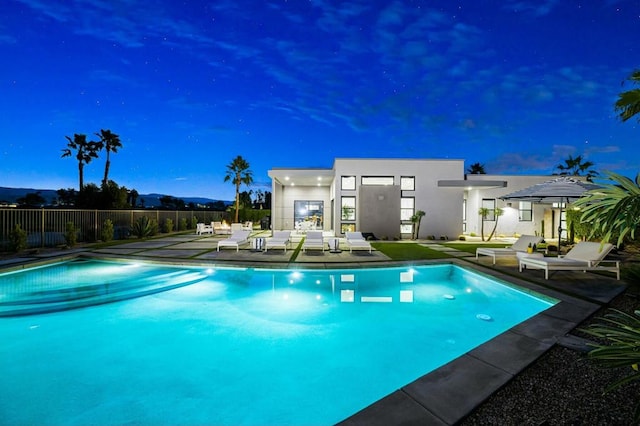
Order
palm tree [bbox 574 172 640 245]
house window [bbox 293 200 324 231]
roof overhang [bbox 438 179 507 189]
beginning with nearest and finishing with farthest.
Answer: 1. palm tree [bbox 574 172 640 245]
2. roof overhang [bbox 438 179 507 189]
3. house window [bbox 293 200 324 231]

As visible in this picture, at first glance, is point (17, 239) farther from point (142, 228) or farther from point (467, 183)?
point (467, 183)

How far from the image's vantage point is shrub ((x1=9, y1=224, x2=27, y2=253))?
37.1 ft

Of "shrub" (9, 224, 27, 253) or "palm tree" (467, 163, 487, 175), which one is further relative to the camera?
"palm tree" (467, 163, 487, 175)

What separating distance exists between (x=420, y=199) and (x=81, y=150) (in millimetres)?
35530

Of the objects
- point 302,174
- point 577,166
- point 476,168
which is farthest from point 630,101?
point 476,168

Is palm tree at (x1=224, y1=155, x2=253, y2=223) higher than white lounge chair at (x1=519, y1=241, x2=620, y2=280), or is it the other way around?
palm tree at (x1=224, y1=155, x2=253, y2=223)

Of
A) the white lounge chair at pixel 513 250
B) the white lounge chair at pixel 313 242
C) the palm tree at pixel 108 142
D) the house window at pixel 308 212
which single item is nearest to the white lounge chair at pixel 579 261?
the white lounge chair at pixel 513 250

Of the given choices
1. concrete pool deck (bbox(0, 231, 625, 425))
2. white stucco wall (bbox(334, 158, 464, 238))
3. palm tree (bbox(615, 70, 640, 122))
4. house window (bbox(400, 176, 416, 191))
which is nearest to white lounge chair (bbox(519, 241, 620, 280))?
concrete pool deck (bbox(0, 231, 625, 425))

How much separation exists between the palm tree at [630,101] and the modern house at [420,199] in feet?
45.0

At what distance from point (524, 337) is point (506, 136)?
184ft

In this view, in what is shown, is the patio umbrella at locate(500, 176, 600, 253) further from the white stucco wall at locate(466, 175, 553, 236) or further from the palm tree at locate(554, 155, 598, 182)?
the palm tree at locate(554, 155, 598, 182)

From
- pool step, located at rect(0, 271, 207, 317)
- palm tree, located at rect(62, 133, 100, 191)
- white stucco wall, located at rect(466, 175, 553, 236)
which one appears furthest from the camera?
palm tree, located at rect(62, 133, 100, 191)

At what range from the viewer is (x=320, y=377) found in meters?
3.99

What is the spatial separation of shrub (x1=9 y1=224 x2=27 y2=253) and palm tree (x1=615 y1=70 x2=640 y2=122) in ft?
56.8
